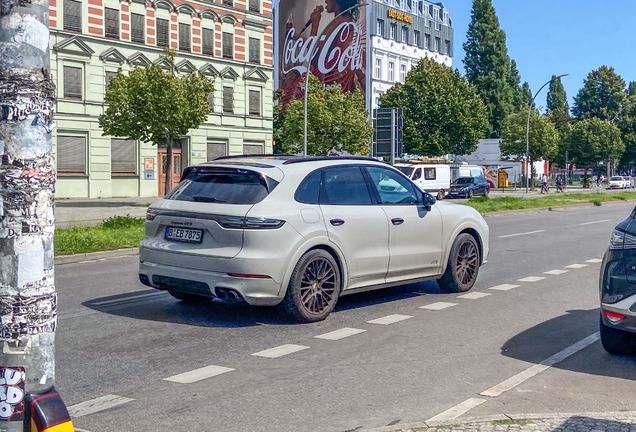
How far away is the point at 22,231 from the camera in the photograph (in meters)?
2.95

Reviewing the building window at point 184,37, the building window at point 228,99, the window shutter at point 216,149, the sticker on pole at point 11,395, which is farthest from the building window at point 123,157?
the sticker on pole at point 11,395

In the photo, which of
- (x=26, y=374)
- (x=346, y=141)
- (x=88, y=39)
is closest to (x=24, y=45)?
(x=26, y=374)

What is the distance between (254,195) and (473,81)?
89.5m

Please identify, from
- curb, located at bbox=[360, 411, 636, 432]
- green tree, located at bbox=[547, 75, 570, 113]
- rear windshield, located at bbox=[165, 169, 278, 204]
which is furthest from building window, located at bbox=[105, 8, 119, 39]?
green tree, located at bbox=[547, 75, 570, 113]

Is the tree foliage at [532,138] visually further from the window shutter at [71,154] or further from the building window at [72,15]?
the building window at [72,15]

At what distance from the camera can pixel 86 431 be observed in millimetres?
4566

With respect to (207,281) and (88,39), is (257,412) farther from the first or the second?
(88,39)

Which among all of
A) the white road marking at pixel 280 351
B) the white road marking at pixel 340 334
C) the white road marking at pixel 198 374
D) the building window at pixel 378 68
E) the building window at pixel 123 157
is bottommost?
the white road marking at pixel 198 374

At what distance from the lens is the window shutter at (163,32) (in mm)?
42688

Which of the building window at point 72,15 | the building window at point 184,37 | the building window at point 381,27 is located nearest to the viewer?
the building window at point 72,15

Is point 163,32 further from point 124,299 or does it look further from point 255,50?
point 124,299

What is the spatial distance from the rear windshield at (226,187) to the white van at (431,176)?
3768cm

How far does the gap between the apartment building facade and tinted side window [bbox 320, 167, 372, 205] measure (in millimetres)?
24510

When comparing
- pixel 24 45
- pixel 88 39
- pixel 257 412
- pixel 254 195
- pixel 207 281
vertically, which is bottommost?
pixel 257 412
